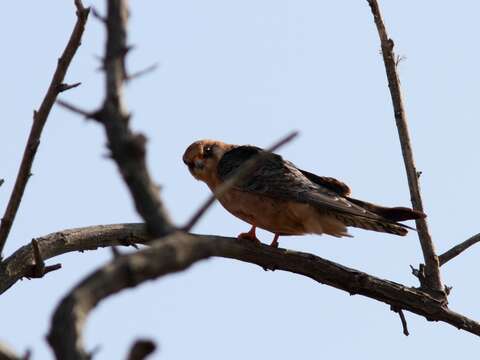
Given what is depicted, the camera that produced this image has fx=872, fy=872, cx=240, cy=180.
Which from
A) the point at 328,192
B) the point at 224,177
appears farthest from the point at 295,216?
the point at 224,177

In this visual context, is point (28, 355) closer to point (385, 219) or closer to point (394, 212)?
point (394, 212)

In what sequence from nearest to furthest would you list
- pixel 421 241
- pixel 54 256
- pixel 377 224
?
pixel 54 256 < pixel 421 241 < pixel 377 224

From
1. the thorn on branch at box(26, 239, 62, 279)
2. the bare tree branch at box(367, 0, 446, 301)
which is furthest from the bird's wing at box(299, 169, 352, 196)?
the thorn on branch at box(26, 239, 62, 279)

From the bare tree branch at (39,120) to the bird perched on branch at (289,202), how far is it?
9.56ft

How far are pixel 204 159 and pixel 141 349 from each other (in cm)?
649

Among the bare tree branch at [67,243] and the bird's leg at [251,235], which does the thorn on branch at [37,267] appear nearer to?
the bare tree branch at [67,243]

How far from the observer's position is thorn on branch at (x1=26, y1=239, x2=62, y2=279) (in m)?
4.86

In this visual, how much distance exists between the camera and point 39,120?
12.6 feet

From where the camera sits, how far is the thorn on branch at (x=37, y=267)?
4.86 metres

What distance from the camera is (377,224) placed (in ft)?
22.1

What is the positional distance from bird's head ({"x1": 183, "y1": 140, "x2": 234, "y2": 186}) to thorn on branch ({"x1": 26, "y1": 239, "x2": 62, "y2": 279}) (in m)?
3.32

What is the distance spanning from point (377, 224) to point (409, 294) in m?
1.06

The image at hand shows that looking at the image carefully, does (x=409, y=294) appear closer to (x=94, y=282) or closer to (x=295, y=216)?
(x=295, y=216)

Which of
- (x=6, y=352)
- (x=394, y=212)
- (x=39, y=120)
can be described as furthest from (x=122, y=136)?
(x=394, y=212)
